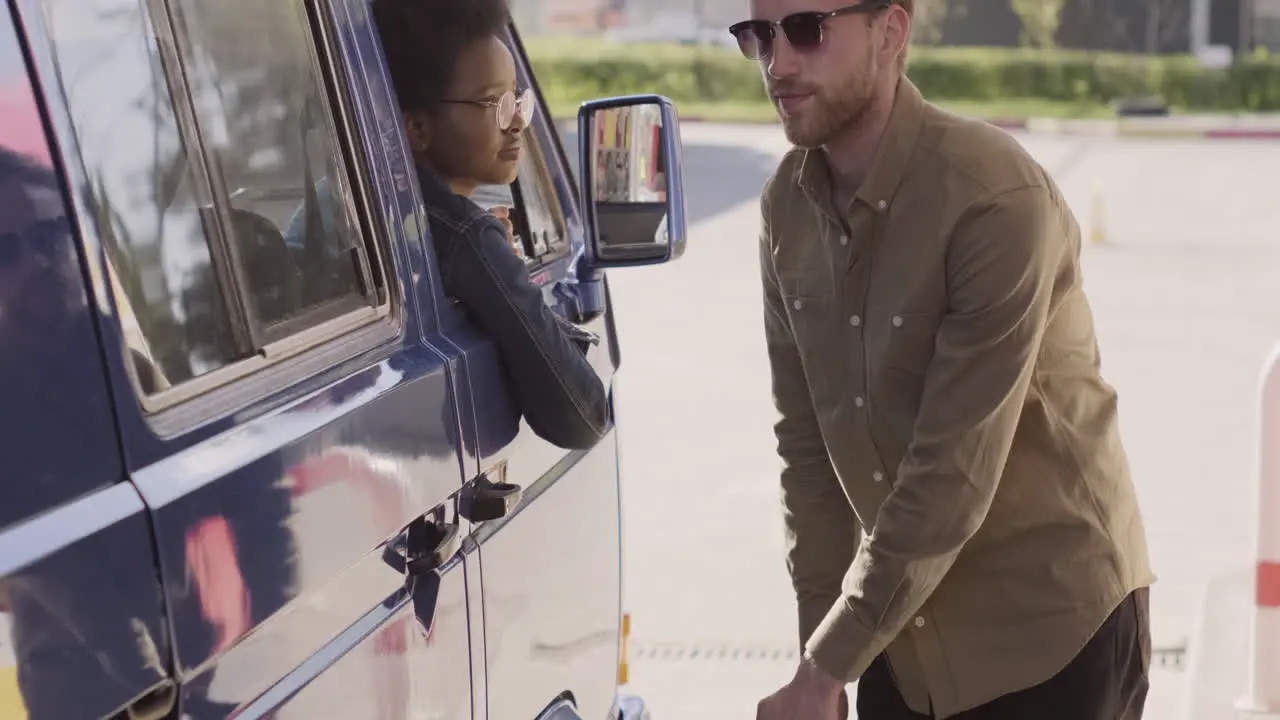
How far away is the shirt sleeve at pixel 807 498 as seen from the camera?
9.59 ft

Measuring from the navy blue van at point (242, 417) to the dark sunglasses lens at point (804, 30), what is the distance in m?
0.57

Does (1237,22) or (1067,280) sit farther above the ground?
(1067,280)

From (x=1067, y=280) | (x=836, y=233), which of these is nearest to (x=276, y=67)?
(x=836, y=233)

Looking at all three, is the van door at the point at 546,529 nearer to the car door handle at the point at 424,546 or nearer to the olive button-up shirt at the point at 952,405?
the car door handle at the point at 424,546

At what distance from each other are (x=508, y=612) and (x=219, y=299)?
88 centimetres

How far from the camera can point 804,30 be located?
8.30 feet

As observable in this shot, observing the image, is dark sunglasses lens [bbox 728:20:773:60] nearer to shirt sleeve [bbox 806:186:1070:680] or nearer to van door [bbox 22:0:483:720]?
shirt sleeve [bbox 806:186:1070:680]

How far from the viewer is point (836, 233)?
2.66m

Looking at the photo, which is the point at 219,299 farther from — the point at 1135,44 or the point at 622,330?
the point at 1135,44

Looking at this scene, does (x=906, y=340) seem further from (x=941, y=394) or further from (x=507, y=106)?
(x=507, y=106)

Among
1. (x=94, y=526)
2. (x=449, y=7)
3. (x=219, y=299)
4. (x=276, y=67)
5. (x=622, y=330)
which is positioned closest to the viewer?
(x=94, y=526)

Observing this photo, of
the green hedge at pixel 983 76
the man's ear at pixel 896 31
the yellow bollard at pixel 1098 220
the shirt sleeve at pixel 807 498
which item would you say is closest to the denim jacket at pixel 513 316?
the shirt sleeve at pixel 807 498

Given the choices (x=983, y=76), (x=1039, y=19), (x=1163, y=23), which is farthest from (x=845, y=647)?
(x=1163, y=23)

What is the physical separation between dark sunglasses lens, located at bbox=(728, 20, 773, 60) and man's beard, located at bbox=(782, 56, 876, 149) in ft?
0.34
